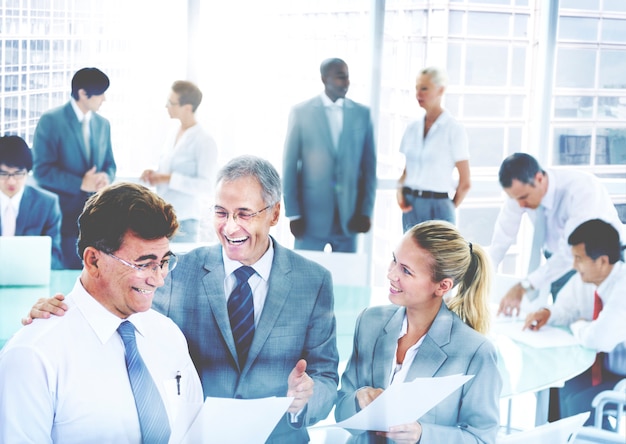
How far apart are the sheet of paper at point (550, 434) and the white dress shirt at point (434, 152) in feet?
2.38

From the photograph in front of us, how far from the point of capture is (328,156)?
2080 mm

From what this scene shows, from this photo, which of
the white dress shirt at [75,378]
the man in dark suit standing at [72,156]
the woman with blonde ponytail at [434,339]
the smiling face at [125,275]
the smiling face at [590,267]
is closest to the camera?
the white dress shirt at [75,378]

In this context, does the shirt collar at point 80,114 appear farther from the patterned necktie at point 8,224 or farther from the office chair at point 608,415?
the office chair at point 608,415

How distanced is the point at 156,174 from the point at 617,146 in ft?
5.09

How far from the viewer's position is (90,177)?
1.84 m

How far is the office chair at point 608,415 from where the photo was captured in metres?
2.44

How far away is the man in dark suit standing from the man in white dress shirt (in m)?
1.17

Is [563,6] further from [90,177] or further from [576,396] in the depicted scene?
[90,177]

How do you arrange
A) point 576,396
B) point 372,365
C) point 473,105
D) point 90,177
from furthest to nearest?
point 576,396 < point 473,105 < point 372,365 < point 90,177

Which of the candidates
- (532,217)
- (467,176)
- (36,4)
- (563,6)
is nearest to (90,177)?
(36,4)

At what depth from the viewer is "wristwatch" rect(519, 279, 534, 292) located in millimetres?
2359

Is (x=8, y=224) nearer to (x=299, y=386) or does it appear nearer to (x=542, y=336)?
(x=299, y=386)

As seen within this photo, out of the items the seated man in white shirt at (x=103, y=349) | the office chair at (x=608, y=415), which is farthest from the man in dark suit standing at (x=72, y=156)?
the office chair at (x=608, y=415)

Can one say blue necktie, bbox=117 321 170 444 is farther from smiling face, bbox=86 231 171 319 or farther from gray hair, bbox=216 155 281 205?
gray hair, bbox=216 155 281 205
